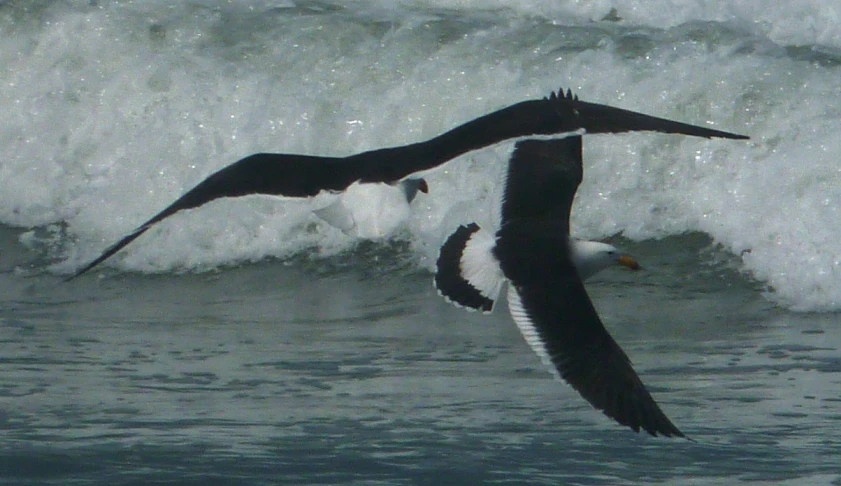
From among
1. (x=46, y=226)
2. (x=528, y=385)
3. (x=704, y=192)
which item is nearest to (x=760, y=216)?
(x=704, y=192)

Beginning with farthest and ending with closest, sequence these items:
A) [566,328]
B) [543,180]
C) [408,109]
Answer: [408,109] → [543,180] → [566,328]

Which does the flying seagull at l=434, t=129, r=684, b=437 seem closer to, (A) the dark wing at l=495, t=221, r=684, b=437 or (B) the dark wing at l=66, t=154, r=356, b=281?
(A) the dark wing at l=495, t=221, r=684, b=437

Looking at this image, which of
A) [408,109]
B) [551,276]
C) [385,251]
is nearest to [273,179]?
[551,276]

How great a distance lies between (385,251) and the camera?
7508mm

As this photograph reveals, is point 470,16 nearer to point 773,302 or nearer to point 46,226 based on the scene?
point 46,226

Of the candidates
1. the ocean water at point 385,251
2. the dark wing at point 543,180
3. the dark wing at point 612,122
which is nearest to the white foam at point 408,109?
the ocean water at point 385,251

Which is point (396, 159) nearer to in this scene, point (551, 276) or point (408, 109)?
point (551, 276)

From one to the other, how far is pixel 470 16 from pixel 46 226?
9.15 ft

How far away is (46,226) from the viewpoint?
8250mm

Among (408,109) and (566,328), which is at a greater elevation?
(408,109)

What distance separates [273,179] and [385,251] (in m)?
2.81

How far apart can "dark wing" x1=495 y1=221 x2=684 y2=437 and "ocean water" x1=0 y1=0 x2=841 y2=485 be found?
355 millimetres

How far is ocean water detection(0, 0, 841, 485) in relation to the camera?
15.4 feet

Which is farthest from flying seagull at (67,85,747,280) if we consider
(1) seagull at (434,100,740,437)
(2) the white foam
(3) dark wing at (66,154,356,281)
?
(2) the white foam
